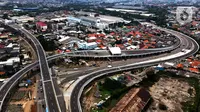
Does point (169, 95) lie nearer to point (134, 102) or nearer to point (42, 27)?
point (134, 102)

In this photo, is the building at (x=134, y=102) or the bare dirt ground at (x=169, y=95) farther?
the bare dirt ground at (x=169, y=95)

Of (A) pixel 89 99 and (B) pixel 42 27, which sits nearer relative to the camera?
(A) pixel 89 99

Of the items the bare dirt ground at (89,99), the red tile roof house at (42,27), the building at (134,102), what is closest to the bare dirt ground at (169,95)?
the building at (134,102)

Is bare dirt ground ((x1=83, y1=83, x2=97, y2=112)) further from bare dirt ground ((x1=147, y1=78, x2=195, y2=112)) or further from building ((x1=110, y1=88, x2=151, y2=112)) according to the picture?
bare dirt ground ((x1=147, y1=78, x2=195, y2=112))

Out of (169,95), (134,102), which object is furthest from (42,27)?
(134,102)

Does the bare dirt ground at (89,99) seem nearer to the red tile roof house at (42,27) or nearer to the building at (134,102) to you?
the building at (134,102)

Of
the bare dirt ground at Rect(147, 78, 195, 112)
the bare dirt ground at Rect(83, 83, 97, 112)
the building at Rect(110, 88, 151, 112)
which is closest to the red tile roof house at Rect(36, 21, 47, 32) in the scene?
the bare dirt ground at Rect(83, 83, 97, 112)

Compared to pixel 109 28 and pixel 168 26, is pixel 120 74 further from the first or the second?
pixel 168 26

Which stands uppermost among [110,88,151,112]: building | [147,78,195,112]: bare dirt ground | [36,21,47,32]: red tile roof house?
[36,21,47,32]: red tile roof house
